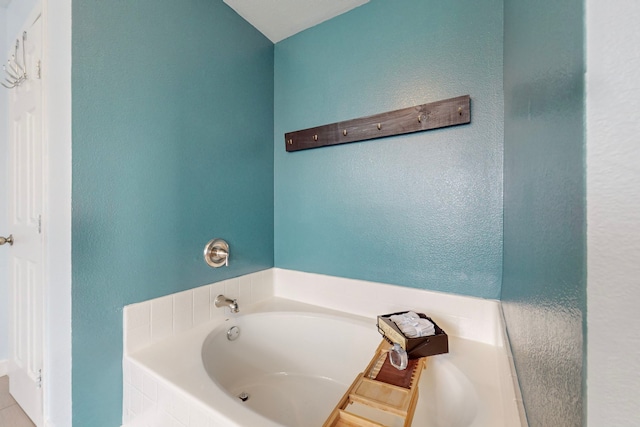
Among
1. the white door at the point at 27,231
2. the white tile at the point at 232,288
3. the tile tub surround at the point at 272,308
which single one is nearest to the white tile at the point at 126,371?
the tile tub surround at the point at 272,308

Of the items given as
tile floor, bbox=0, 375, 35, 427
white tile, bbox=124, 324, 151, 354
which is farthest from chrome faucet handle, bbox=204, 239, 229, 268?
tile floor, bbox=0, 375, 35, 427

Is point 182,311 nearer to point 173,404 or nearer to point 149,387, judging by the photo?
point 149,387

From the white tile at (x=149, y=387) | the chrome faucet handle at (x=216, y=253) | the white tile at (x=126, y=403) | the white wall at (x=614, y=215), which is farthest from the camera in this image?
the chrome faucet handle at (x=216, y=253)

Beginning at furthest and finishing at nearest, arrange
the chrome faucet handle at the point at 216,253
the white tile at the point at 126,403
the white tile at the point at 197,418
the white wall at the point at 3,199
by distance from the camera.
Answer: the white wall at the point at 3,199 → the chrome faucet handle at the point at 216,253 → the white tile at the point at 126,403 → the white tile at the point at 197,418

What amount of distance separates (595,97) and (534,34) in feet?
1.44

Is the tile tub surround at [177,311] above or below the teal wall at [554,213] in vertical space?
below

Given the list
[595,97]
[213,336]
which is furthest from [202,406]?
[595,97]

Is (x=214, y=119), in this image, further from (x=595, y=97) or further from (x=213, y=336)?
(x=595, y=97)

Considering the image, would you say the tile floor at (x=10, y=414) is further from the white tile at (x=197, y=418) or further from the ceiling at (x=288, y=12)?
the ceiling at (x=288, y=12)

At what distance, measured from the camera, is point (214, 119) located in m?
1.49

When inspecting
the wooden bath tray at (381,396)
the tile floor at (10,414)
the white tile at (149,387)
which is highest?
the wooden bath tray at (381,396)

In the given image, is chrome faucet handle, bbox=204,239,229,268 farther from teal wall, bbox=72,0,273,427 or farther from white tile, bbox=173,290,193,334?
white tile, bbox=173,290,193,334

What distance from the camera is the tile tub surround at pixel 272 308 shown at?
2.94 feet

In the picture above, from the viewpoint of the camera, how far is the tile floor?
4.28 feet
